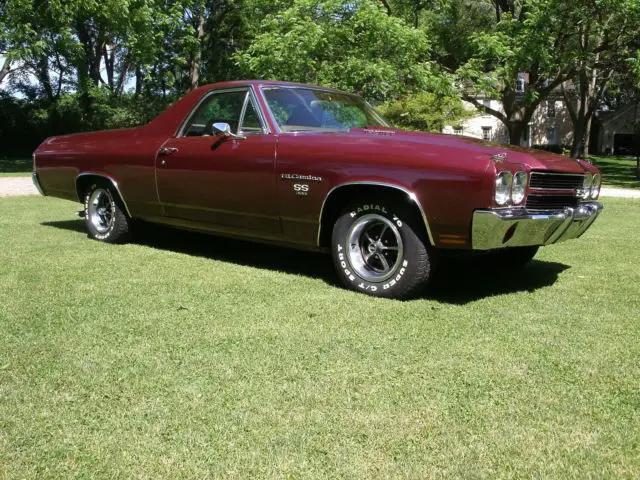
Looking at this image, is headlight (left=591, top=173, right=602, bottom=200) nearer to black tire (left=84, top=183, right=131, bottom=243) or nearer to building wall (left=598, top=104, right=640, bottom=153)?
black tire (left=84, top=183, right=131, bottom=243)

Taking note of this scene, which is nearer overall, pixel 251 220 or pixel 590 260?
pixel 251 220

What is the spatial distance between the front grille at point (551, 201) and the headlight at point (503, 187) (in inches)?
10.5

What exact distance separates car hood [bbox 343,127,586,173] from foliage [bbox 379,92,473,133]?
10569mm

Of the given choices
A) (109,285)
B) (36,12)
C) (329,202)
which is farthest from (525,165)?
(36,12)

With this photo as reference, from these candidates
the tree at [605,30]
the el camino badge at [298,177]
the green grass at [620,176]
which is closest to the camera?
the el camino badge at [298,177]

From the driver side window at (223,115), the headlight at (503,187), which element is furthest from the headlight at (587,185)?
the driver side window at (223,115)

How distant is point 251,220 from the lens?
5.32 m

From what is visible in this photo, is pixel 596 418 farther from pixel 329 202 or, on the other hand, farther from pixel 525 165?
pixel 329 202

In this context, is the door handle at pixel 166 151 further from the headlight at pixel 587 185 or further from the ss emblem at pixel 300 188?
the headlight at pixel 587 185

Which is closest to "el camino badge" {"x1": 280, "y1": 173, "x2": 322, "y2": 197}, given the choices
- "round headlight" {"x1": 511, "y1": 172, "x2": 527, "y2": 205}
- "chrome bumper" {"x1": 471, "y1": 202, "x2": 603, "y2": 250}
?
"chrome bumper" {"x1": 471, "y1": 202, "x2": 603, "y2": 250}

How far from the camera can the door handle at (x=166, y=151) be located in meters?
5.87

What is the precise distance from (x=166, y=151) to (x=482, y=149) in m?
3.00

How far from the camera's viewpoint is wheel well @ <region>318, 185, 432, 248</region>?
4.48 meters

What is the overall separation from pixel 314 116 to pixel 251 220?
1.06 meters
